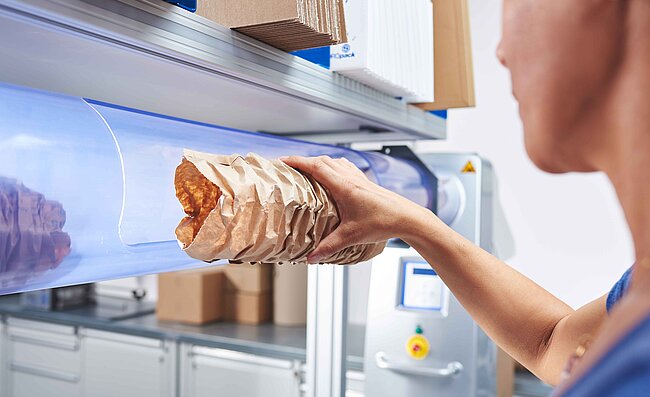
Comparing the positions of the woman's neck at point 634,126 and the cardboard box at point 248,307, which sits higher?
the woman's neck at point 634,126

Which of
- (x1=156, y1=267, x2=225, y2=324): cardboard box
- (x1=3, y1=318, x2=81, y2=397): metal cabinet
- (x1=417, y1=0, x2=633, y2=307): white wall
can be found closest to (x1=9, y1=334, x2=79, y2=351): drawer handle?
(x1=3, y1=318, x2=81, y2=397): metal cabinet

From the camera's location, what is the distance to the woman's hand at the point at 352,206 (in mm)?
771

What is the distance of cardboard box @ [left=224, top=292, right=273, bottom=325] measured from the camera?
121 inches

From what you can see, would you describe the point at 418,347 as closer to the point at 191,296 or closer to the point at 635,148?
the point at 635,148

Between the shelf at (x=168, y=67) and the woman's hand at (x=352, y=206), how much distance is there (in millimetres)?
179

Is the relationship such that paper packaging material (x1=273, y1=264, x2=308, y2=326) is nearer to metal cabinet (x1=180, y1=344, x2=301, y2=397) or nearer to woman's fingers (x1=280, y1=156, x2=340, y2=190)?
metal cabinet (x1=180, y1=344, x2=301, y2=397)

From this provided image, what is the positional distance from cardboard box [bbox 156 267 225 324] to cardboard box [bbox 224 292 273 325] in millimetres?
52

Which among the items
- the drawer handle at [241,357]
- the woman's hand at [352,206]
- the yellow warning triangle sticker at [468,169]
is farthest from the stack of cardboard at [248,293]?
the woman's hand at [352,206]

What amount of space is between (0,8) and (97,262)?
281 millimetres

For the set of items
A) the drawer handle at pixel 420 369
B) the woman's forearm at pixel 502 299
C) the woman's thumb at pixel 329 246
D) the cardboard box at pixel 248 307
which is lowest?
the cardboard box at pixel 248 307

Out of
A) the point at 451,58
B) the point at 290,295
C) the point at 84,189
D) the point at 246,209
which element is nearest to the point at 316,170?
the point at 246,209

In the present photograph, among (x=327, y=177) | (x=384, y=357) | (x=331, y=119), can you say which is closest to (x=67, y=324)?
(x=384, y=357)

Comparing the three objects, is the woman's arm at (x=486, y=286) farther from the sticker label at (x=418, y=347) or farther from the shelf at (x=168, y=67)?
the sticker label at (x=418, y=347)

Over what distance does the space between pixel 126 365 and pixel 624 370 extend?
2.96 meters
